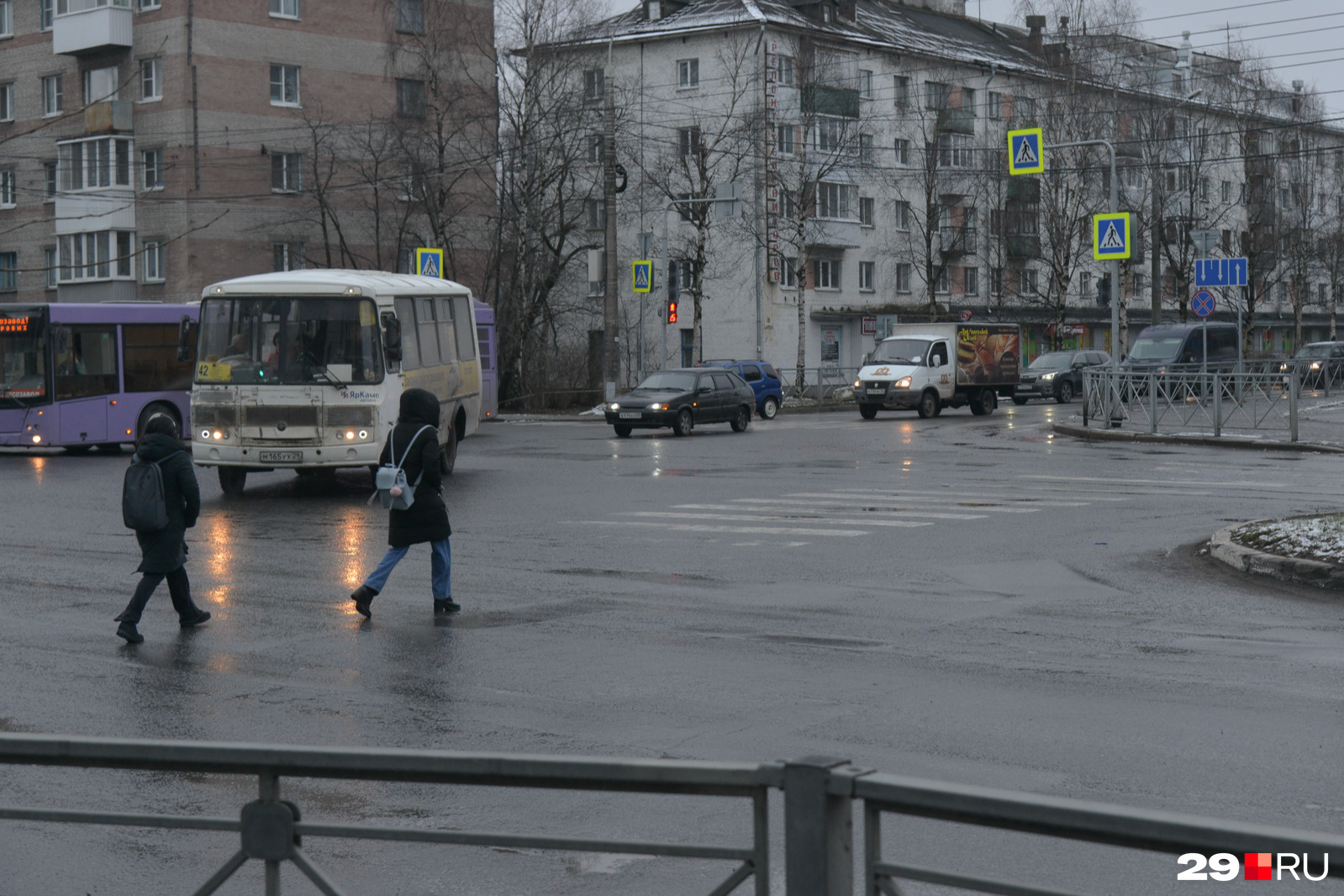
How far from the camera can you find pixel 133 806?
18.9 feet

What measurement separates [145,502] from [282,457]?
1040 centimetres

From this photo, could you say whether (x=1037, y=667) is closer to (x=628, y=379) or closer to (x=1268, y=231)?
(x=628, y=379)

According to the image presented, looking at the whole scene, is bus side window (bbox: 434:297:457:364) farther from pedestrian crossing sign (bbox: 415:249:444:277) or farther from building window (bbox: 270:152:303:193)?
building window (bbox: 270:152:303:193)

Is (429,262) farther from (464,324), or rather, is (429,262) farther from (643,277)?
(464,324)

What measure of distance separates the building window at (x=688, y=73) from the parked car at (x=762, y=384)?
23.1 meters

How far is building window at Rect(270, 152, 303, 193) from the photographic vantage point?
53.3 meters

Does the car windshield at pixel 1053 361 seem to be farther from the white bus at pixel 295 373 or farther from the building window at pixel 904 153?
the white bus at pixel 295 373

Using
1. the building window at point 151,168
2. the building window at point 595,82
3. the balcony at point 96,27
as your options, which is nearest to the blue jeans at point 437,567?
the building window at point 151,168

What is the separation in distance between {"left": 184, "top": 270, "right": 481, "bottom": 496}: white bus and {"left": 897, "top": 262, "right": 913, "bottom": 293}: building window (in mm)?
49685

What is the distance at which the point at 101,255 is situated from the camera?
53.5 meters

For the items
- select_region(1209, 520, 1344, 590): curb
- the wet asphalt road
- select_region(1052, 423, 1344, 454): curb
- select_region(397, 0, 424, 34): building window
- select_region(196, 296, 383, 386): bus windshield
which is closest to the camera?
the wet asphalt road

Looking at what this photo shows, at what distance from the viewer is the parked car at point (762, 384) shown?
43.8 meters

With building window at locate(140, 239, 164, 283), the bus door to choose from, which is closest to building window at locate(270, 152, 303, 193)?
building window at locate(140, 239, 164, 283)

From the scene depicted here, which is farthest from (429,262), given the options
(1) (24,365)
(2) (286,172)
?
(2) (286,172)
